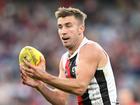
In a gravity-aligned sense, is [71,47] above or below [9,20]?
above

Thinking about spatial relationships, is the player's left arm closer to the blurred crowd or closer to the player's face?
the player's face

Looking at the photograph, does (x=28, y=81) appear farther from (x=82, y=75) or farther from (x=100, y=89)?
(x=100, y=89)

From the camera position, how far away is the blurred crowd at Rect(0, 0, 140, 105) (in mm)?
14398

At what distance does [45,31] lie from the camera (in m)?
17.5

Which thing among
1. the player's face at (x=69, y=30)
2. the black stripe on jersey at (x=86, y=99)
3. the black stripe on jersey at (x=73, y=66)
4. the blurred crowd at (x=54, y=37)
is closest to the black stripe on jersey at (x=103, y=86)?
the black stripe on jersey at (x=86, y=99)

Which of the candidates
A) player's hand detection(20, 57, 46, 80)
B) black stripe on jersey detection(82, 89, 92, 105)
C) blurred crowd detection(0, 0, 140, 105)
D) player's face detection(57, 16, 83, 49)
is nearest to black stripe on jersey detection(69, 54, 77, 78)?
player's face detection(57, 16, 83, 49)

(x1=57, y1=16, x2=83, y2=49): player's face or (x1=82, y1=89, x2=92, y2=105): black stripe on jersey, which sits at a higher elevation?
(x1=57, y1=16, x2=83, y2=49): player's face

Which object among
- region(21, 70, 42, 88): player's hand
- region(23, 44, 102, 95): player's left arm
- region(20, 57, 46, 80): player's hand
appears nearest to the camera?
region(20, 57, 46, 80): player's hand

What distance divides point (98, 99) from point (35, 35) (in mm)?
9560

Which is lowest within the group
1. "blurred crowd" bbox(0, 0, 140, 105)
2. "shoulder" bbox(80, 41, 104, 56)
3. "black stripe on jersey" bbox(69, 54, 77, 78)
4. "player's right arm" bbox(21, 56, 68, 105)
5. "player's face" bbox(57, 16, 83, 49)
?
"blurred crowd" bbox(0, 0, 140, 105)

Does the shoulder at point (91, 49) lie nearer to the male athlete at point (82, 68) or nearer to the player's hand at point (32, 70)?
the male athlete at point (82, 68)

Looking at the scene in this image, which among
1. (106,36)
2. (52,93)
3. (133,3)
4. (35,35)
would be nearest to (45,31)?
(35,35)

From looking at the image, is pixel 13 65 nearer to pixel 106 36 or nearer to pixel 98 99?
pixel 106 36

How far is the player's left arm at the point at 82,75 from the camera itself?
7.12 m
